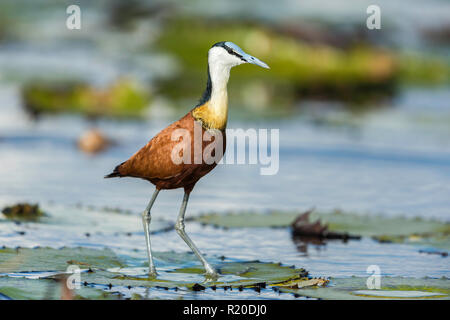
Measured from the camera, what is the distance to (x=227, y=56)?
7.22 meters

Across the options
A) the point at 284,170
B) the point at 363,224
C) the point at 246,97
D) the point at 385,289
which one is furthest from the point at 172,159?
the point at 246,97

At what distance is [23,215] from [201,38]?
1537 cm

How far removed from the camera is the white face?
23.7 ft

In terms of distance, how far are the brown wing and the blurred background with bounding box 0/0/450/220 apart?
2.65 m

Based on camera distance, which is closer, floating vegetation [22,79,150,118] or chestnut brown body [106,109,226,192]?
chestnut brown body [106,109,226,192]

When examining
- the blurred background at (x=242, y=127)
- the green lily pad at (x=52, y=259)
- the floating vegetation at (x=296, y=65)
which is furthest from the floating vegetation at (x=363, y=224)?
the floating vegetation at (x=296, y=65)

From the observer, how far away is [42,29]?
87.9 feet

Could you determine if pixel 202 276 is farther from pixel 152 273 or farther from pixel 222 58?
pixel 222 58

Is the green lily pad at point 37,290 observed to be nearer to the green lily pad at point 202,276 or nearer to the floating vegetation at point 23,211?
the green lily pad at point 202,276

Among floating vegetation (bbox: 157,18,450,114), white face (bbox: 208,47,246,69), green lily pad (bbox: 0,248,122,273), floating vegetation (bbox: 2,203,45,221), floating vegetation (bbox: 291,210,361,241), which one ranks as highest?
floating vegetation (bbox: 157,18,450,114)

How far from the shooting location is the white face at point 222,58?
23.7ft

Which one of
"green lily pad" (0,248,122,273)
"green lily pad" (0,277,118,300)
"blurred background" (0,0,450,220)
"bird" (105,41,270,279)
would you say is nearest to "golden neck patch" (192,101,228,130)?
"bird" (105,41,270,279)

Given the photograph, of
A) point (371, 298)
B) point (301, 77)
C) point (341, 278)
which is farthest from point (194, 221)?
point (301, 77)

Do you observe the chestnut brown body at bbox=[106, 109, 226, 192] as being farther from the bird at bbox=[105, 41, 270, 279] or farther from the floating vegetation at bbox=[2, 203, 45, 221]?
the floating vegetation at bbox=[2, 203, 45, 221]
